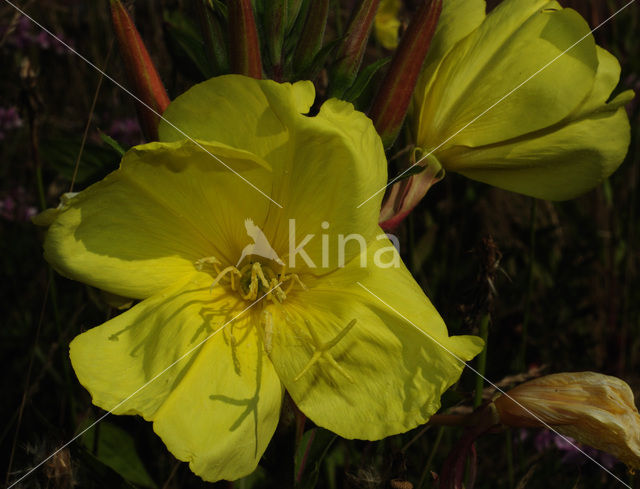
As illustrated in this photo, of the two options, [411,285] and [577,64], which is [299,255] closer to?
[411,285]

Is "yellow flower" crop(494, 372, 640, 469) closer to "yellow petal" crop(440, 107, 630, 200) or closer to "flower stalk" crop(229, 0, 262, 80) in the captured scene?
"yellow petal" crop(440, 107, 630, 200)

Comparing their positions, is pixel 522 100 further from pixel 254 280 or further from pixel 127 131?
pixel 127 131

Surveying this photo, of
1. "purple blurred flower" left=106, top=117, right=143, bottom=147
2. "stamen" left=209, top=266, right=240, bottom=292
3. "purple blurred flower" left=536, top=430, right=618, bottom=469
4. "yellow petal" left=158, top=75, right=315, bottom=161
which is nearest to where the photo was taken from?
"yellow petal" left=158, top=75, right=315, bottom=161

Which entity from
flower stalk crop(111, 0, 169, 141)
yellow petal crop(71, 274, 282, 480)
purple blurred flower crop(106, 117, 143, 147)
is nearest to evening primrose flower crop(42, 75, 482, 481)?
yellow petal crop(71, 274, 282, 480)

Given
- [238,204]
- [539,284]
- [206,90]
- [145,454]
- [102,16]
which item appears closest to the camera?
[206,90]

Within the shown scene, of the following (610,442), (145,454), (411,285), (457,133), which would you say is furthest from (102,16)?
(610,442)

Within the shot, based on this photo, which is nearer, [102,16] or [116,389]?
[116,389]

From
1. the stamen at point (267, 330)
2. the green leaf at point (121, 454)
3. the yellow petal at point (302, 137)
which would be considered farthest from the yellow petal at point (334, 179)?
the green leaf at point (121, 454)
